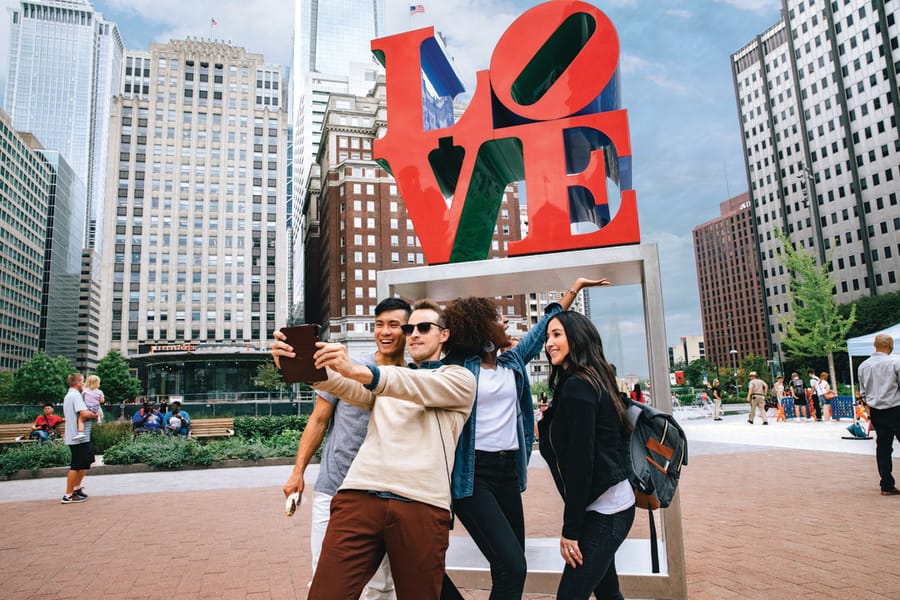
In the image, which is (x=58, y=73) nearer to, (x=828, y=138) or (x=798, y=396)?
(x=828, y=138)

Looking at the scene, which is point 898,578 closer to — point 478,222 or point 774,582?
point 774,582

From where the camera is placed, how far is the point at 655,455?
2781 mm

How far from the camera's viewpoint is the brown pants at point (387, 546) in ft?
6.59

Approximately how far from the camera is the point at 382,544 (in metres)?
2.11

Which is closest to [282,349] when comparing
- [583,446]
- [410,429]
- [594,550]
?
[410,429]

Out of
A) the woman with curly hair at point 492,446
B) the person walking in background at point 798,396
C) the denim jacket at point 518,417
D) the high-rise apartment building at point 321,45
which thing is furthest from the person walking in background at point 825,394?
the high-rise apartment building at point 321,45

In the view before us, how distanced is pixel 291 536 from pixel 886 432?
6761 mm

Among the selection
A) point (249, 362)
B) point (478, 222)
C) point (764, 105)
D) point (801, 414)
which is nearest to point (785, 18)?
point (764, 105)

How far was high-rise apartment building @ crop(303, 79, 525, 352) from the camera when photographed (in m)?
68.9

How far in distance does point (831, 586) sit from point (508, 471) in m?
2.64

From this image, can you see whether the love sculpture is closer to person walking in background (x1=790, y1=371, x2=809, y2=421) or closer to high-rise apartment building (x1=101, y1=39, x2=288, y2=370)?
person walking in background (x1=790, y1=371, x2=809, y2=421)

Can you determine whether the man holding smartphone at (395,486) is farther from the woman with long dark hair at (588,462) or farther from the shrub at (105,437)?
the shrub at (105,437)

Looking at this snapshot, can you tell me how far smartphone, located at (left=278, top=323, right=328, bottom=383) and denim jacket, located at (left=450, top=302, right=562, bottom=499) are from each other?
2.98ft

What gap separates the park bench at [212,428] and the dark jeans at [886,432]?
628 inches
